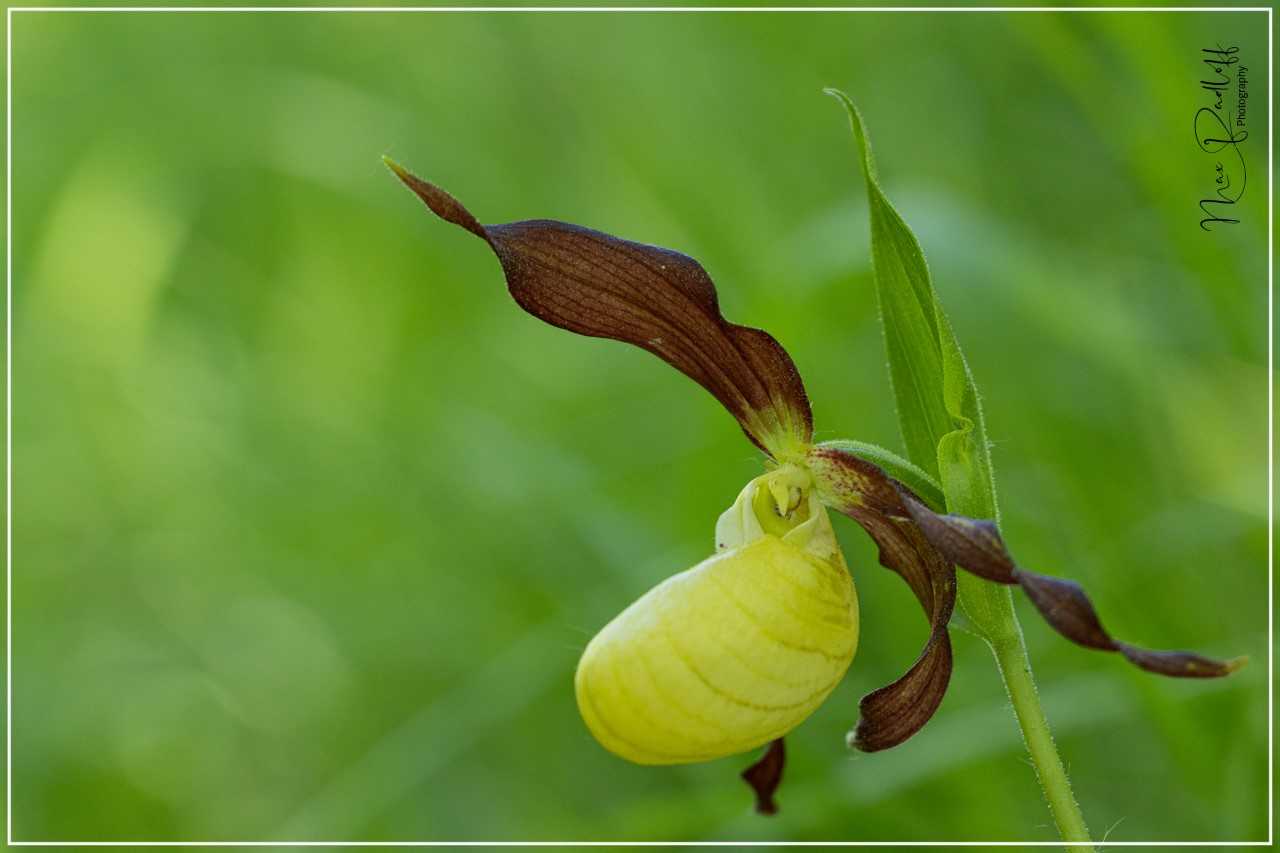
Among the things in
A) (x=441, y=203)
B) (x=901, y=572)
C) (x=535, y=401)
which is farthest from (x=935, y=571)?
(x=535, y=401)

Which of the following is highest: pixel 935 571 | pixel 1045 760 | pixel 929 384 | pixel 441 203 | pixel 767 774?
pixel 441 203

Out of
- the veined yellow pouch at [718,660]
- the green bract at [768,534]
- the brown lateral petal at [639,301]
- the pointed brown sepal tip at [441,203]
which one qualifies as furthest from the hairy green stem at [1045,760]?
the pointed brown sepal tip at [441,203]

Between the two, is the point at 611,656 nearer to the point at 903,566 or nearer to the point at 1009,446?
the point at 903,566

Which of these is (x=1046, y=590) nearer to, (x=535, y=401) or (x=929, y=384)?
(x=929, y=384)

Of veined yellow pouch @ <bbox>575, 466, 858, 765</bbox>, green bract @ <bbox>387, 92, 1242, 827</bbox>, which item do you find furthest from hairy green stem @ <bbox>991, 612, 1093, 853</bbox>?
veined yellow pouch @ <bbox>575, 466, 858, 765</bbox>

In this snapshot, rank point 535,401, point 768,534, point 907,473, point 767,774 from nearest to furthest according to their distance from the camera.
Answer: point 907,473 < point 768,534 < point 767,774 < point 535,401

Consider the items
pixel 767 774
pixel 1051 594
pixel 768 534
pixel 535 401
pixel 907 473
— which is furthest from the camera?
pixel 535 401
